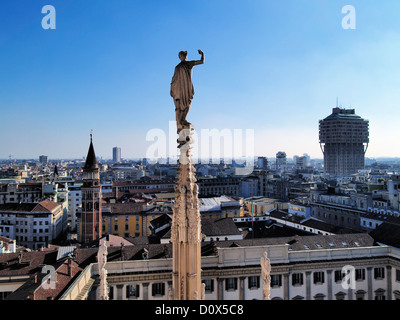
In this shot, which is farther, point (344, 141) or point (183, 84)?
point (344, 141)

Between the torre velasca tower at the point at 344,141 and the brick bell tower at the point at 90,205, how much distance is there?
132 meters

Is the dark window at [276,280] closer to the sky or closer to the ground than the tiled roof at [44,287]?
closer to the ground

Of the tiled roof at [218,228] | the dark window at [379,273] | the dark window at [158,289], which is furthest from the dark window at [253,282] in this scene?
the tiled roof at [218,228]

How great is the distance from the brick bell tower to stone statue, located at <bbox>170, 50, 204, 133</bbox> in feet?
133

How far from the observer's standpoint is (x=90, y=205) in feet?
145

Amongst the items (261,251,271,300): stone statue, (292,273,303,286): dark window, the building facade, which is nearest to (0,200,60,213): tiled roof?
the building facade

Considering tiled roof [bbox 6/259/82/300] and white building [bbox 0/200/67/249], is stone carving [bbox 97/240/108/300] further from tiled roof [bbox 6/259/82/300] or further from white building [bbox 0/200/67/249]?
white building [bbox 0/200/67/249]

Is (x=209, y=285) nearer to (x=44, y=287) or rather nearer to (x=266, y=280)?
(x=44, y=287)

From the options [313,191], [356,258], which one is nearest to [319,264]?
[356,258]

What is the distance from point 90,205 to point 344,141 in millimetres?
134518

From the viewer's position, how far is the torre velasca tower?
15288cm

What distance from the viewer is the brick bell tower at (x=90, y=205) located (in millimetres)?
43750

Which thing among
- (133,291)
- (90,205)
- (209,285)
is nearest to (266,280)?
(133,291)

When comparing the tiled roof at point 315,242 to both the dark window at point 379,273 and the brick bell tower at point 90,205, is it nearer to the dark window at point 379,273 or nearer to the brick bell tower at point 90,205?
the dark window at point 379,273
